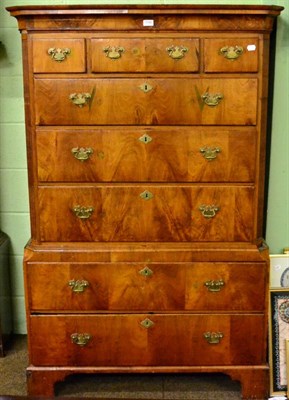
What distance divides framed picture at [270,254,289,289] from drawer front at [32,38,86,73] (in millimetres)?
1404

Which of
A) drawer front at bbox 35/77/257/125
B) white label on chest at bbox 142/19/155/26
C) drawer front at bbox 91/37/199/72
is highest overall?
white label on chest at bbox 142/19/155/26

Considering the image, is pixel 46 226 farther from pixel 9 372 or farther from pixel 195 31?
pixel 195 31

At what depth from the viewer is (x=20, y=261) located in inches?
126

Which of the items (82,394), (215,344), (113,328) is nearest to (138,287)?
(113,328)

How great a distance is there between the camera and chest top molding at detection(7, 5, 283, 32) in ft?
7.55

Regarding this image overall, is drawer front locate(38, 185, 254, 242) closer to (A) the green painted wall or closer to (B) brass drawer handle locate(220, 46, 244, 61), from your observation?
(A) the green painted wall

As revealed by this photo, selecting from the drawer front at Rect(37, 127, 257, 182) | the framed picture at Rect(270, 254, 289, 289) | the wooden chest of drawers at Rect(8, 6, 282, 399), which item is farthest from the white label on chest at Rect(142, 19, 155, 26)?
the framed picture at Rect(270, 254, 289, 289)

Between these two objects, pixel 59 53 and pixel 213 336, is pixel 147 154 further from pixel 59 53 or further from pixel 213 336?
pixel 213 336

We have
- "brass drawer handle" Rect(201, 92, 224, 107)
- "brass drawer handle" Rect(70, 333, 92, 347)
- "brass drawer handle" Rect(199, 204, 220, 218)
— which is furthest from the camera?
"brass drawer handle" Rect(70, 333, 92, 347)

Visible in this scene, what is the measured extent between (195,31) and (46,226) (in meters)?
1.14

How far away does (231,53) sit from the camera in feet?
7.73

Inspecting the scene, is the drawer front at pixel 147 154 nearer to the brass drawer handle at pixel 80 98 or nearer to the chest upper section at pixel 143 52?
the brass drawer handle at pixel 80 98

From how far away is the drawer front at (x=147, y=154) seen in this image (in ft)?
8.02

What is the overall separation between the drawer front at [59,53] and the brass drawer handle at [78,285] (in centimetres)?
101
